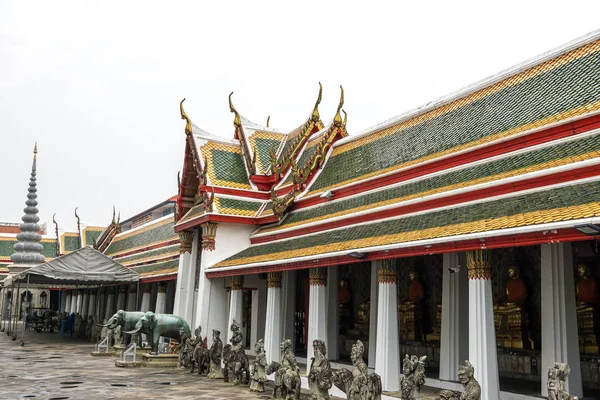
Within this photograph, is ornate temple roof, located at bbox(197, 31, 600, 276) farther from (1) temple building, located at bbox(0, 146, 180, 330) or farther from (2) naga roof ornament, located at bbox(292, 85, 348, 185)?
(1) temple building, located at bbox(0, 146, 180, 330)

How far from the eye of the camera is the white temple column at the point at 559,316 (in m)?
9.59

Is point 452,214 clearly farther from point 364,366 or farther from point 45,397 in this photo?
point 45,397

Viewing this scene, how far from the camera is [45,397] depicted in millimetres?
12141

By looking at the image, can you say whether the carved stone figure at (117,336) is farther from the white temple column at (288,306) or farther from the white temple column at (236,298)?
the white temple column at (288,306)

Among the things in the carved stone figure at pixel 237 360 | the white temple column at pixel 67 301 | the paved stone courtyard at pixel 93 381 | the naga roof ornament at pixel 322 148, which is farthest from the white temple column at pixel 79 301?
the carved stone figure at pixel 237 360

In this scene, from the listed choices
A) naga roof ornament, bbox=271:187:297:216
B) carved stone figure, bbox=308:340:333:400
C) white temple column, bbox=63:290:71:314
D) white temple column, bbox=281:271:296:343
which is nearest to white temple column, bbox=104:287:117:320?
white temple column, bbox=63:290:71:314

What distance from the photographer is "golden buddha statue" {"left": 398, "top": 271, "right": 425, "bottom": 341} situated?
14406 millimetres

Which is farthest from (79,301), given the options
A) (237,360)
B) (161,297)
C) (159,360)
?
(237,360)

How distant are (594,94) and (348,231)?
19.3 feet

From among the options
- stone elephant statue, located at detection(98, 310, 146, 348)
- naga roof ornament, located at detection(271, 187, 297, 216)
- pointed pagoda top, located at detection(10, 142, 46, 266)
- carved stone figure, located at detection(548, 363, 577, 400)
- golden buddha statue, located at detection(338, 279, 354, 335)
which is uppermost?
pointed pagoda top, located at detection(10, 142, 46, 266)

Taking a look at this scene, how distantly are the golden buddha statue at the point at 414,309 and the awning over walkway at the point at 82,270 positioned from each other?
48.9ft

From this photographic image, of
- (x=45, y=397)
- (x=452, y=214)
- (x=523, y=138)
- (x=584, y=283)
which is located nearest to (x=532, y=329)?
(x=584, y=283)

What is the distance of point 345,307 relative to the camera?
17.4 m

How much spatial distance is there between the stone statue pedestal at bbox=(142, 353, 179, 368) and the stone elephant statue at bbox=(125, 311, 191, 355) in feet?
0.65
